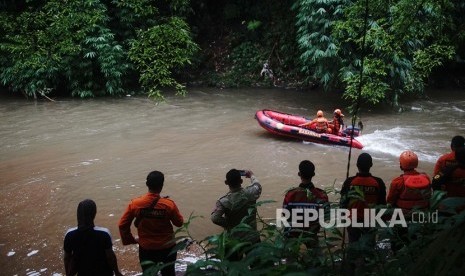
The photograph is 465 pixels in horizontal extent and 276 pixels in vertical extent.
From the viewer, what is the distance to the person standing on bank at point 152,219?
3705 mm

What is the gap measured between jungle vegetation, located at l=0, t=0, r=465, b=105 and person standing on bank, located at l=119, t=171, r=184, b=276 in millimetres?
5742

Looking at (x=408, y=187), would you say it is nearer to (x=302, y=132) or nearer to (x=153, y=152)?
(x=302, y=132)

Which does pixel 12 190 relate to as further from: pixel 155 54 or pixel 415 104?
pixel 415 104

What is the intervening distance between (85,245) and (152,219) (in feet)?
1.95

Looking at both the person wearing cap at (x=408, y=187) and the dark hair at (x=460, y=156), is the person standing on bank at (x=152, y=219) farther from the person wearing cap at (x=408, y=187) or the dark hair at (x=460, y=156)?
the dark hair at (x=460, y=156)

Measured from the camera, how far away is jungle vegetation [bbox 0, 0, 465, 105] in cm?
1199

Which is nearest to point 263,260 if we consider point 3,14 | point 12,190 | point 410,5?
point 410,5

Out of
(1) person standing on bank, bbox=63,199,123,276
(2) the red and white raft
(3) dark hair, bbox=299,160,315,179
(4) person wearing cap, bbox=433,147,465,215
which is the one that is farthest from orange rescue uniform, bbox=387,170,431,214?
(2) the red and white raft

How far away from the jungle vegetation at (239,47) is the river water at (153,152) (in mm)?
1070

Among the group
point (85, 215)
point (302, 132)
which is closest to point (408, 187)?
point (85, 215)

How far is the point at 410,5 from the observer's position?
5.45 meters

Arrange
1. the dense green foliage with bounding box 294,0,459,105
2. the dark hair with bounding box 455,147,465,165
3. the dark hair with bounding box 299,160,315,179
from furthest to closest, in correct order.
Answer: the dense green foliage with bounding box 294,0,459,105 → the dark hair with bounding box 455,147,465,165 → the dark hair with bounding box 299,160,315,179

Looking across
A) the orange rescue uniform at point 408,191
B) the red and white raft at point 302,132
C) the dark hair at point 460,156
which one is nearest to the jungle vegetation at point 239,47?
the red and white raft at point 302,132

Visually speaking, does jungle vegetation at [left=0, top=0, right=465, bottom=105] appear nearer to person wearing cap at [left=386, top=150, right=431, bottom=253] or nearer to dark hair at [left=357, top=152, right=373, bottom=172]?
person wearing cap at [left=386, top=150, right=431, bottom=253]
